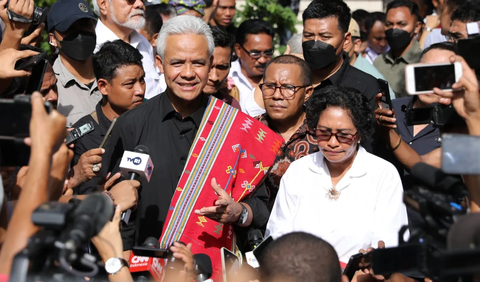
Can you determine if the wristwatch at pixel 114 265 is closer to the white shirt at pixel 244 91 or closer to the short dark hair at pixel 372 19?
the white shirt at pixel 244 91

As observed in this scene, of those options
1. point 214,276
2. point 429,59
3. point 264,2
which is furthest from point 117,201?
point 264,2

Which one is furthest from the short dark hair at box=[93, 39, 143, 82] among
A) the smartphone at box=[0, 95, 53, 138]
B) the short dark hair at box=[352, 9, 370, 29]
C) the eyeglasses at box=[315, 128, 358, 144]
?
→ the short dark hair at box=[352, 9, 370, 29]

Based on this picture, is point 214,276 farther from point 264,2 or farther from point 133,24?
point 264,2

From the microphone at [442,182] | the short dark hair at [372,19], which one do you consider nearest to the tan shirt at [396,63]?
the short dark hair at [372,19]

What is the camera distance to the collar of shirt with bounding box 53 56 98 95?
5688 mm

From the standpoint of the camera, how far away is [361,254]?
3.64 m

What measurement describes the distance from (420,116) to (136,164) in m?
1.78

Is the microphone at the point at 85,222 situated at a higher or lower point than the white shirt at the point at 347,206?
higher

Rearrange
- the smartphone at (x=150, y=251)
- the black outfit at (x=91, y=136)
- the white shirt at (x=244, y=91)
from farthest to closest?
the white shirt at (x=244, y=91)
the black outfit at (x=91, y=136)
the smartphone at (x=150, y=251)

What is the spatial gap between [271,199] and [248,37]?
2.84 meters

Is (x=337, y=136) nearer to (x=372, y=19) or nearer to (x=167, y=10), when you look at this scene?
(x=167, y=10)

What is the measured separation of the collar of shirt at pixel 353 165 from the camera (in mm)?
4230

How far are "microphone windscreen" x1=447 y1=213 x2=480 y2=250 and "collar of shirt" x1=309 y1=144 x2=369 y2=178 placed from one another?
64.7 inches

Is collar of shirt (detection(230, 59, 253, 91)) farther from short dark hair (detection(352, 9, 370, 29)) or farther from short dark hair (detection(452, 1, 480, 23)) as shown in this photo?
short dark hair (detection(352, 9, 370, 29))
